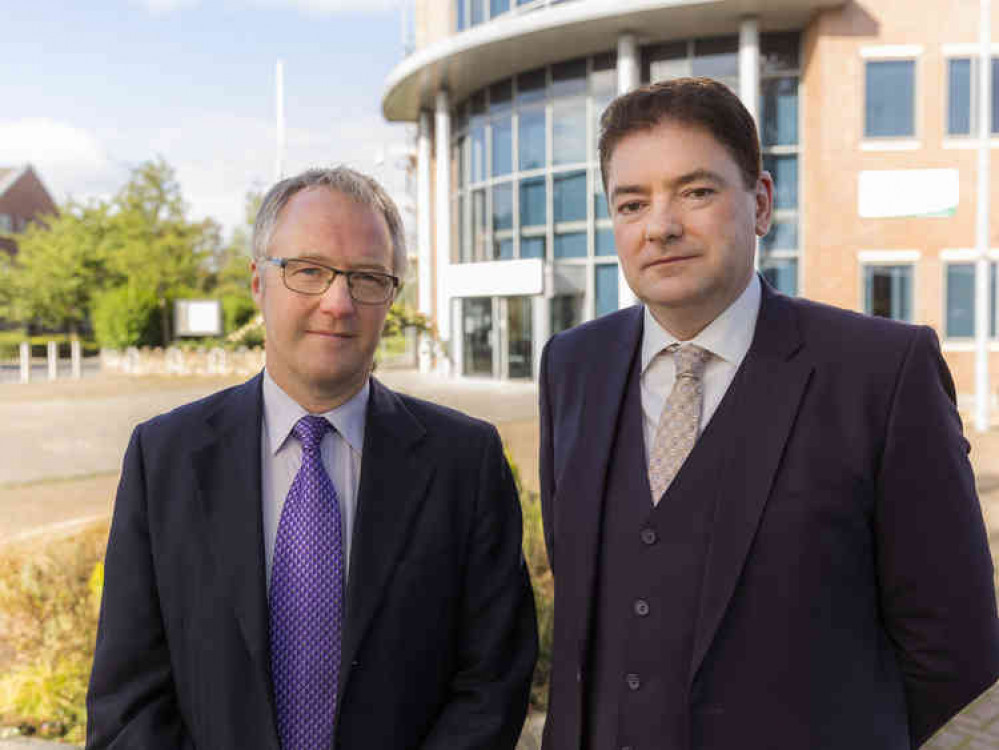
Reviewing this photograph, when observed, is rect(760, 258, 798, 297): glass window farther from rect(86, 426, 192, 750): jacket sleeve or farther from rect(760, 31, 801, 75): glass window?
rect(86, 426, 192, 750): jacket sleeve

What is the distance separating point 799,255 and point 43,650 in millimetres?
18598

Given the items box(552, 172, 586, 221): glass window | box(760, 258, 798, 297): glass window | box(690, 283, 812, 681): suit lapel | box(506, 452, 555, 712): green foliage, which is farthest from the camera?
box(552, 172, 586, 221): glass window

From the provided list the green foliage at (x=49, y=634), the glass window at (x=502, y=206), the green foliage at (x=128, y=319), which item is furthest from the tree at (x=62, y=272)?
the green foliage at (x=49, y=634)

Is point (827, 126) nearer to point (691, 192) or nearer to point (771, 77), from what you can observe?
point (771, 77)

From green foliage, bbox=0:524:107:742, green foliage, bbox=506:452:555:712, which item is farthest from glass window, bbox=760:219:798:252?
green foliage, bbox=0:524:107:742

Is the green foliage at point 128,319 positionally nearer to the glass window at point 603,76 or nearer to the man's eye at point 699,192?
the glass window at point 603,76

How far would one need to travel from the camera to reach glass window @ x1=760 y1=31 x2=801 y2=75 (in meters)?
19.7

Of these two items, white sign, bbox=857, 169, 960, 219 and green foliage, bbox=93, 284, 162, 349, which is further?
green foliage, bbox=93, 284, 162, 349

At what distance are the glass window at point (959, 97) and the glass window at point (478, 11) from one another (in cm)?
1093

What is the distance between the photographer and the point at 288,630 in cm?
176

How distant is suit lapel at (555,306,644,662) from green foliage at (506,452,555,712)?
4.64ft

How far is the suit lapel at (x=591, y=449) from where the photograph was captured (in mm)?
1838

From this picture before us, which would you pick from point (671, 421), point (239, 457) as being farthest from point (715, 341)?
point (239, 457)

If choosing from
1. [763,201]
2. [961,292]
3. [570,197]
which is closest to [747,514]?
[763,201]
